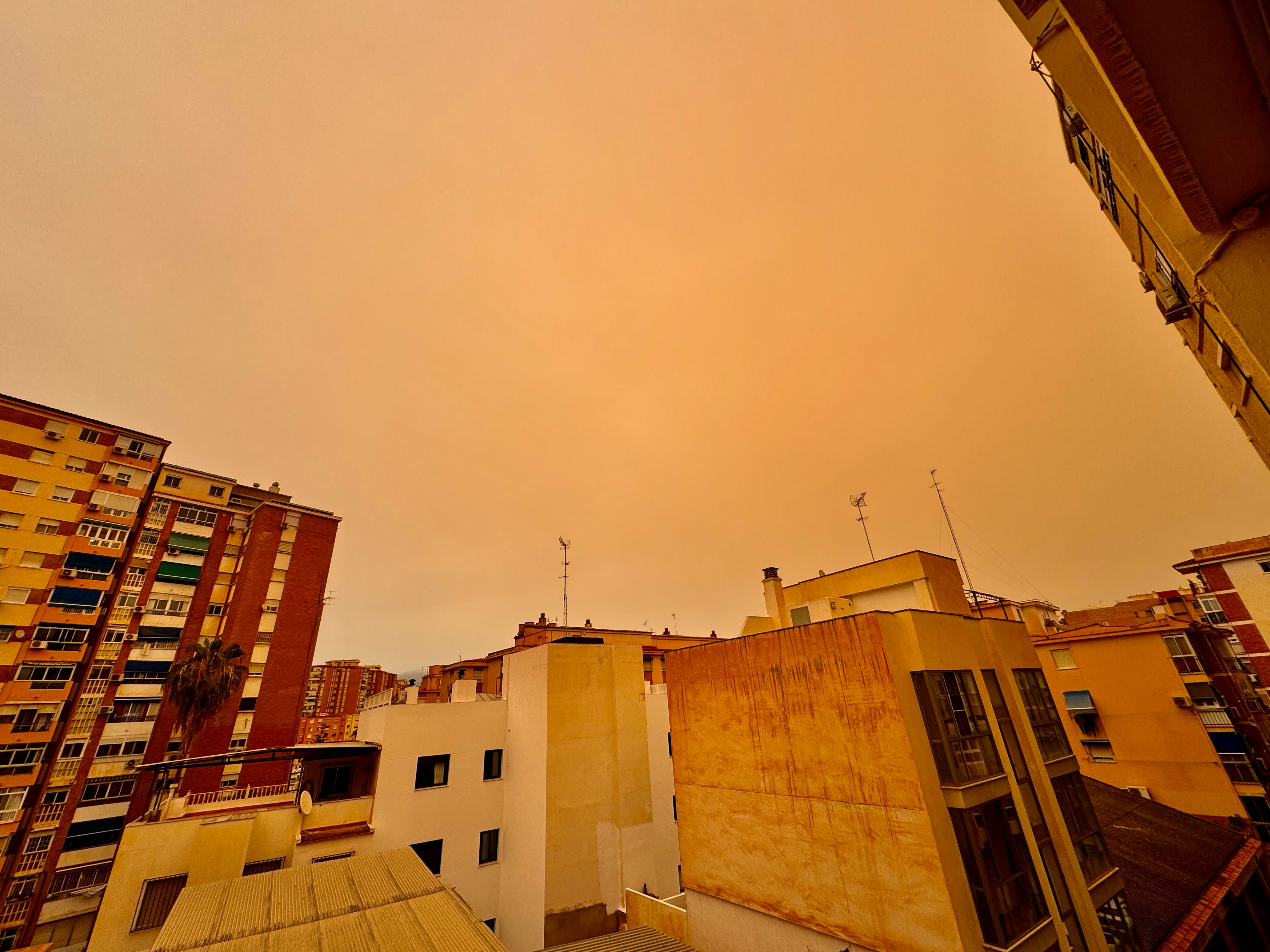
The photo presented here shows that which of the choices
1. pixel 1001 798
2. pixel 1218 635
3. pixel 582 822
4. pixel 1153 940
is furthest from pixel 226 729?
pixel 1218 635

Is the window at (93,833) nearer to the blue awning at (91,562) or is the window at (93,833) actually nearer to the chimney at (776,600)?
the blue awning at (91,562)

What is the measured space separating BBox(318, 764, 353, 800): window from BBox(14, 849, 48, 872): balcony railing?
22.3 metres

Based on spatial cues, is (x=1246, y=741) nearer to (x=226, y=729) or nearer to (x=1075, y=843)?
(x=1075, y=843)

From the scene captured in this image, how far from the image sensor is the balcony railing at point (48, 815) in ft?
94.7

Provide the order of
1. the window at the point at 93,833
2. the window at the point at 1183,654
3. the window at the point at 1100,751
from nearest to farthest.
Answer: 1. the window at the point at 93,833
2. the window at the point at 1183,654
3. the window at the point at 1100,751

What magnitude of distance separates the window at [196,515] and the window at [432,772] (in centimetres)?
3524

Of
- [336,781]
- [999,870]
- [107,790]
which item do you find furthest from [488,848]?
[107,790]

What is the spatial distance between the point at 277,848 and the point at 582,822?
41.1 ft

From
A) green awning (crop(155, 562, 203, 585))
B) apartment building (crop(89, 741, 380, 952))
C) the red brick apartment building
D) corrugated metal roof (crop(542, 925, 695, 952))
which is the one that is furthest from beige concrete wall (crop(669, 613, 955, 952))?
green awning (crop(155, 562, 203, 585))

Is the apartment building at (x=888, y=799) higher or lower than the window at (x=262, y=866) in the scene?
higher

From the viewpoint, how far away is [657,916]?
18.0 meters

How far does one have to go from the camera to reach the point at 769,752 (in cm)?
1436

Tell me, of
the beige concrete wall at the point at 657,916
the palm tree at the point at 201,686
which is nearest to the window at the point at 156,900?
the palm tree at the point at 201,686

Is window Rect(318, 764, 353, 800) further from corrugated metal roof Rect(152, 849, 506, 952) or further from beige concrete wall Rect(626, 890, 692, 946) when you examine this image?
beige concrete wall Rect(626, 890, 692, 946)
